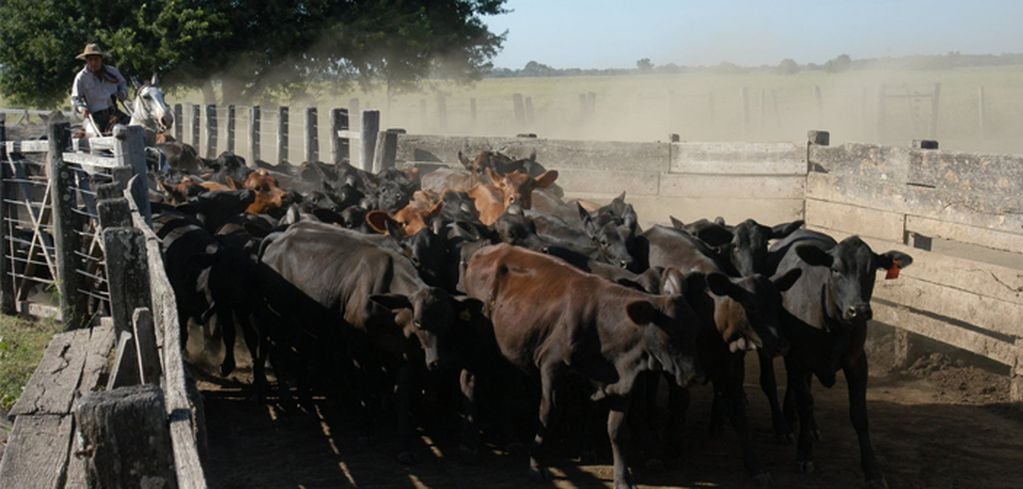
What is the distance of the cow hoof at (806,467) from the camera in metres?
7.62

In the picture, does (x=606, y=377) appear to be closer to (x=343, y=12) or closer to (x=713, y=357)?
(x=713, y=357)

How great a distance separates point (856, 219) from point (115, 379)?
7604mm

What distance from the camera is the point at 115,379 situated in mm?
6723

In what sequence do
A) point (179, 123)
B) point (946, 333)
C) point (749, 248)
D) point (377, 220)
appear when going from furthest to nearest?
point (179, 123) < point (377, 220) < point (946, 333) < point (749, 248)

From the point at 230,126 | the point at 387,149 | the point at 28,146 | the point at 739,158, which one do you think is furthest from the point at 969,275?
the point at 230,126

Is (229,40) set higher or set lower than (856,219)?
higher

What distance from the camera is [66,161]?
35.5 ft

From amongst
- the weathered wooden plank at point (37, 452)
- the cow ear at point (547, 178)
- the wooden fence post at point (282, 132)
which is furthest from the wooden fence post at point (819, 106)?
Result: the weathered wooden plank at point (37, 452)

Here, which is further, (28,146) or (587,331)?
(28,146)

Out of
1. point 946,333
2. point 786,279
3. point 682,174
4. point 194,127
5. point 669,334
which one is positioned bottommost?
point 946,333

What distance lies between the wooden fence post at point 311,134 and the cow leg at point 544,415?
12742 millimetres

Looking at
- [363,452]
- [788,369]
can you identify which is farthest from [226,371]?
[788,369]

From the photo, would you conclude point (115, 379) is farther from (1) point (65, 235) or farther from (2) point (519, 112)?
(2) point (519, 112)

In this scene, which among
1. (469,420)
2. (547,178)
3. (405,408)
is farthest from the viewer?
(547,178)
